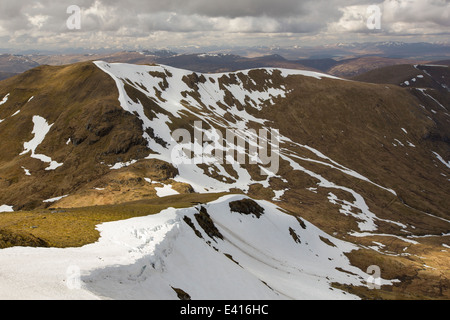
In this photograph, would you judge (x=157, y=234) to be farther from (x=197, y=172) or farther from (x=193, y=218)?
(x=197, y=172)

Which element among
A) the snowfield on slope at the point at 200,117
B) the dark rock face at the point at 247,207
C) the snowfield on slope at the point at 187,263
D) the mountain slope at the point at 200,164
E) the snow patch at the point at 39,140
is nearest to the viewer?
the snowfield on slope at the point at 187,263

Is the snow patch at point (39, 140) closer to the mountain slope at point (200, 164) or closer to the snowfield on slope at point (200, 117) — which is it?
the mountain slope at point (200, 164)

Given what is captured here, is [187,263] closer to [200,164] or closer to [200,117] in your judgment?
[200,164]

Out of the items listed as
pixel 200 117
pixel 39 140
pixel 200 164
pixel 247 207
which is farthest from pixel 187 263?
pixel 200 117

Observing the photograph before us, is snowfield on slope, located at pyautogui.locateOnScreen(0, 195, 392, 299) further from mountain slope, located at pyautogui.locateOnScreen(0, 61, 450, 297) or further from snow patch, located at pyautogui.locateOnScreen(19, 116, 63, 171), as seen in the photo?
snow patch, located at pyautogui.locateOnScreen(19, 116, 63, 171)

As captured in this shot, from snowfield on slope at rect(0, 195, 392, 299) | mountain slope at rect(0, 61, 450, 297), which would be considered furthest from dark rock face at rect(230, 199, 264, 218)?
mountain slope at rect(0, 61, 450, 297)

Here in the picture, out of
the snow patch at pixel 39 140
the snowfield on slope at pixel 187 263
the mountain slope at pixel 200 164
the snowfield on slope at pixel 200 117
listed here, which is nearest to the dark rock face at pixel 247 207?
the snowfield on slope at pixel 187 263
